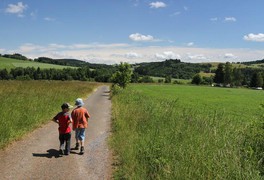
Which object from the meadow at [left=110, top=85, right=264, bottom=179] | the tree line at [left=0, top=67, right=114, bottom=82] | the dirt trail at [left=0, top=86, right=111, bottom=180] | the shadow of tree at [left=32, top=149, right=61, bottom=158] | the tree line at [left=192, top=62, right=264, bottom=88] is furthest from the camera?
the tree line at [left=192, top=62, right=264, bottom=88]

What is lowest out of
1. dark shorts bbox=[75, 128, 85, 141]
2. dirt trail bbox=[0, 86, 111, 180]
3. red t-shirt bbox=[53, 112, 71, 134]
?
dirt trail bbox=[0, 86, 111, 180]

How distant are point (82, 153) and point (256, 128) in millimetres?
4952

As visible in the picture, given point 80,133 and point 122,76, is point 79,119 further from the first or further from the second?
point 122,76

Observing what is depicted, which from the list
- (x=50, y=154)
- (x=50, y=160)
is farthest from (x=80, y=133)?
(x=50, y=160)

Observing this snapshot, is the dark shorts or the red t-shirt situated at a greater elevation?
the red t-shirt

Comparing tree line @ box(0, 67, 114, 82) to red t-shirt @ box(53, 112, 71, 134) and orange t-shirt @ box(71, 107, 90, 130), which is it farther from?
red t-shirt @ box(53, 112, 71, 134)

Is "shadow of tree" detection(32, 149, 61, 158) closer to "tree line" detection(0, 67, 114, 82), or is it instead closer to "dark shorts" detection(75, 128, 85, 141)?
"dark shorts" detection(75, 128, 85, 141)

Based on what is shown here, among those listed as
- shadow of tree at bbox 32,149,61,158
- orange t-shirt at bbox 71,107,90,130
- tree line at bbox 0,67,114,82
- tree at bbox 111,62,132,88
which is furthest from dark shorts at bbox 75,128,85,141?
tree line at bbox 0,67,114,82

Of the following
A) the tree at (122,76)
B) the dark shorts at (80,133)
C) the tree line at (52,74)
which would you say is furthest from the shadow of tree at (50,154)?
the tree line at (52,74)

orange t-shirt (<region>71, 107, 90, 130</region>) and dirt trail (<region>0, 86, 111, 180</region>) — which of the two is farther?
orange t-shirt (<region>71, 107, 90, 130</region>)

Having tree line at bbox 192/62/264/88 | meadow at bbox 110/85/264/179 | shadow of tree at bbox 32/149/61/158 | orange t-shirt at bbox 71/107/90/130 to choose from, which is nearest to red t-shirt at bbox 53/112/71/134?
orange t-shirt at bbox 71/107/90/130

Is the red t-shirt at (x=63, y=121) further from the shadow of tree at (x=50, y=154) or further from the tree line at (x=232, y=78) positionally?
the tree line at (x=232, y=78)

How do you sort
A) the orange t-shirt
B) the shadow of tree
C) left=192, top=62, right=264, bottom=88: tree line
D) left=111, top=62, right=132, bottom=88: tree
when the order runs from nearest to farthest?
the shadow of tree
the orange t-shirt
left=111, top=62, right=132, bottom=88: tree
left=192, top=62, right=264, bottom=88: tree line

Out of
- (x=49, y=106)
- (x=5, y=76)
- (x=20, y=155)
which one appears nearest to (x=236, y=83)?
(x=5, y=76)
